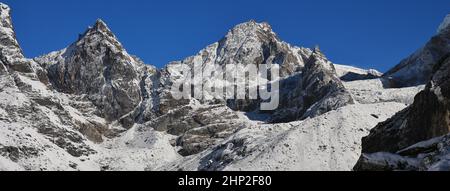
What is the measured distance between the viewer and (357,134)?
91562 mm

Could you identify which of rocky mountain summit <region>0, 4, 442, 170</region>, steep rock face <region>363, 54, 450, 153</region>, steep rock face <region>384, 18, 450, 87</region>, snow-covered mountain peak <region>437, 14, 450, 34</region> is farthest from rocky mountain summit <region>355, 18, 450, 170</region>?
snow-covered mountain peak <region>437, 14, 450, 34</region>

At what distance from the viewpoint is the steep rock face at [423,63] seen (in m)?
181

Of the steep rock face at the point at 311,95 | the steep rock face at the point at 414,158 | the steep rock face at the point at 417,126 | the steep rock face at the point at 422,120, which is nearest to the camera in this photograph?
the steep rock face at the point at 414,158

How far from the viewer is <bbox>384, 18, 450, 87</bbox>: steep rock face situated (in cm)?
18075

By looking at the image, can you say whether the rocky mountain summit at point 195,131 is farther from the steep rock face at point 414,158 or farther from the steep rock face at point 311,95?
the steep rock face at point 414,158

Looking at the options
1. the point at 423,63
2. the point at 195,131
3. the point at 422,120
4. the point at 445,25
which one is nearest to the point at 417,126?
the point at 422,120

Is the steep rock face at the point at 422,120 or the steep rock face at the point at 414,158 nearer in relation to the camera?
the steep rock face at the point at 414,158

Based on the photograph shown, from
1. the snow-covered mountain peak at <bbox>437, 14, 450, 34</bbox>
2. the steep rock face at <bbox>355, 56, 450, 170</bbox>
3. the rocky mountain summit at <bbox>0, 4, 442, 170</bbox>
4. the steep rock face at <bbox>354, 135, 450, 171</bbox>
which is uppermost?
the snow-covered mountain peak at <bbox>437, 14, 450, 34</bbox>

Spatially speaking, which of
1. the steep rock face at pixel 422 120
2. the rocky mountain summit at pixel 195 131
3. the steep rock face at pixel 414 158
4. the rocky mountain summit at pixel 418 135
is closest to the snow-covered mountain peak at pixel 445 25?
the rocky mountain summit at pixel 195 131

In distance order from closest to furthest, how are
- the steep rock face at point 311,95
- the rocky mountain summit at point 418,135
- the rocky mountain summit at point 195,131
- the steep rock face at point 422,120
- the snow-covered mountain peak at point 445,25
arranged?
the rocky mountain summit at point 418,135
the steep rock face at point 422,120
the rocky mountain summit at point 195,131
the steep rock face at point 311,95
the snow-covered mountain peak at point 445,25

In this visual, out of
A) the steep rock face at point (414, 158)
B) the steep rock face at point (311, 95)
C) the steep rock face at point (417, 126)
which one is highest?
the steep rock face at point (311, 95)

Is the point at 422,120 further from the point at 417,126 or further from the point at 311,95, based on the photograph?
the point at 311,95

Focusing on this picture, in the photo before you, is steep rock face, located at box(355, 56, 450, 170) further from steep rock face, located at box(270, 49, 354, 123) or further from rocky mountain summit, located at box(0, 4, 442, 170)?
steep rock face, located at box(270, 49, 354, 123)
